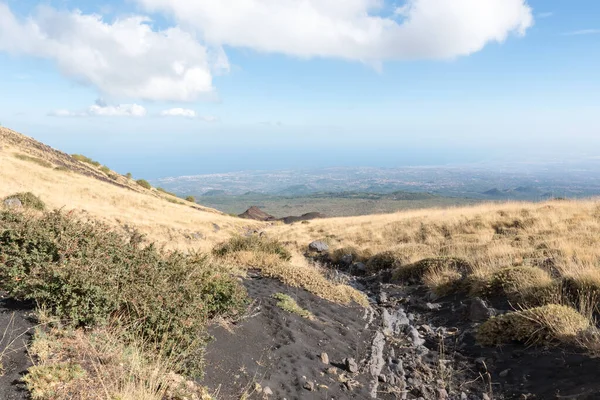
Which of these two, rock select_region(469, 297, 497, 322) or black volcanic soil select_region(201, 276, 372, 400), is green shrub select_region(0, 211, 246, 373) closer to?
black volcanic soil select_region(201, 276, 372, 400)

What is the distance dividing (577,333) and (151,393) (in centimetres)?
657

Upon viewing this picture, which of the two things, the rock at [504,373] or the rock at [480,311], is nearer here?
the rock at [504,373]

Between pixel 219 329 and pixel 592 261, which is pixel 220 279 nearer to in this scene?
pixel 219 329

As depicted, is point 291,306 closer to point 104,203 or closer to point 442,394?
point 442,394

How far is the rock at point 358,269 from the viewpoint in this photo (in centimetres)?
1507

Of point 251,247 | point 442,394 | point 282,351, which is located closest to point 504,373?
point 442,394

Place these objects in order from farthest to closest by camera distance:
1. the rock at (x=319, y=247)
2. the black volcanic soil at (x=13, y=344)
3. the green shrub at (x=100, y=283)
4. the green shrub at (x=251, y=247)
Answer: the rock at (x=319, y=247), the green shrub at (x=251, y=247), the green shrub at (x=100, y=283), the black volcanic soil at (x=13, y=344)

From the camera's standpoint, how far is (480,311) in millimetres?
8281

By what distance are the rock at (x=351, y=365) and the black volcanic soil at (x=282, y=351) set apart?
0.40 feet

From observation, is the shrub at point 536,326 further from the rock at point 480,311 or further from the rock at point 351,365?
the rock at point 351,365

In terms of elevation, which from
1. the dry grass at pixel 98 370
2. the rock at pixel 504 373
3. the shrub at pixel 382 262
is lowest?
the shrub at pixel 382 262

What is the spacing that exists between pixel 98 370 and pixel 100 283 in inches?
46.4

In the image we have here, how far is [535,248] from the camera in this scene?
1209cm

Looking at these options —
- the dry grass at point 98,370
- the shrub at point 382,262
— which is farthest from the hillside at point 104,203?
the dry grass at point 98,370
